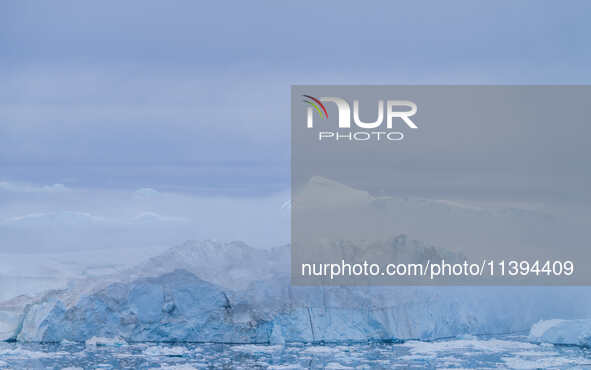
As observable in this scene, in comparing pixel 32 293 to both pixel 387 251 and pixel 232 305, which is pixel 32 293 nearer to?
pixel 232 305

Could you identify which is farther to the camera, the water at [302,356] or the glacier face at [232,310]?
the glacier face at [232,310]

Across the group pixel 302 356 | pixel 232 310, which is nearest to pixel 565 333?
pixel 302 356

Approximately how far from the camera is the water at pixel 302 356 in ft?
31.9

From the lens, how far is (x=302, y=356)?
10258mm

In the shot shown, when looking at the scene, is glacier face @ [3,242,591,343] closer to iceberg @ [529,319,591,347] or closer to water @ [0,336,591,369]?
water @ [0,336,591,369]

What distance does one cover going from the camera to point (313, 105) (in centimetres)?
1124

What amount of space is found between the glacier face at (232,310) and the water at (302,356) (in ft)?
0.94

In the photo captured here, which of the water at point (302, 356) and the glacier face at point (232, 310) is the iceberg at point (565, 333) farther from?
the glacier face at point (232, 310)

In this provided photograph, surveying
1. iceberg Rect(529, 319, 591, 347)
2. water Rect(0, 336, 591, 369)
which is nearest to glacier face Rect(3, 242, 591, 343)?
water Rect(0, 336, 591, 369)

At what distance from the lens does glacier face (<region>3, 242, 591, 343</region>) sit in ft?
36.7

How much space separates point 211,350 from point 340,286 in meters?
2.26

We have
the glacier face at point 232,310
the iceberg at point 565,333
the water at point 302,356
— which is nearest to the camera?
the water at point 302,356

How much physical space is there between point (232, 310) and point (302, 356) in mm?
1549

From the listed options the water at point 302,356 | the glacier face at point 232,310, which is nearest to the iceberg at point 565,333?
the water at point 302,356
